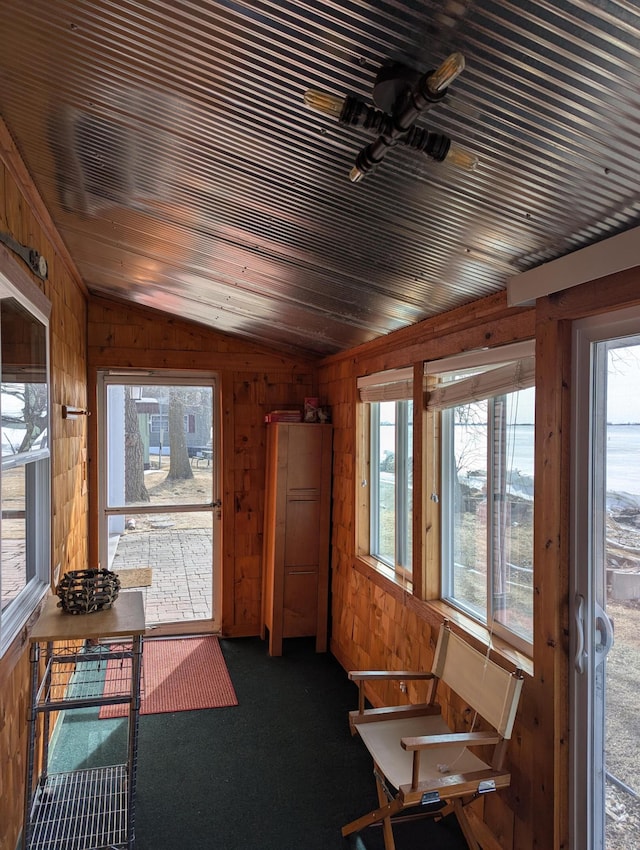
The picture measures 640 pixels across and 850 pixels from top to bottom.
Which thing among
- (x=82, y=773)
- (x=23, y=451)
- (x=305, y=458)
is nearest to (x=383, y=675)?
(x=82, y=773)

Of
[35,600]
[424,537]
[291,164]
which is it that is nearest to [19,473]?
[35,600]

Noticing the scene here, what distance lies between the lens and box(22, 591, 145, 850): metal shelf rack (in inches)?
88.0

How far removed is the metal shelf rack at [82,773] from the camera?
224 cm

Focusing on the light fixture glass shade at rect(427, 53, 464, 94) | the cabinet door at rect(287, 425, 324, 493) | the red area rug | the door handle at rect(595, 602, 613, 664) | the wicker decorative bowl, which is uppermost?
the light fixture glass shade at rect(427, 53, 464, 94)

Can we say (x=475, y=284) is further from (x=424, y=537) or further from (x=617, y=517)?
(x=424, y=537)

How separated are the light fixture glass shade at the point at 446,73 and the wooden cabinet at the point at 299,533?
344 cm

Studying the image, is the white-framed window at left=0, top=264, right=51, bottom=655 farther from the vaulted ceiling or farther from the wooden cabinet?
the wooden cabinet

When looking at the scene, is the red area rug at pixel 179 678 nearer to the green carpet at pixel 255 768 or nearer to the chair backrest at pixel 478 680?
the green carpet at pixel 255 768

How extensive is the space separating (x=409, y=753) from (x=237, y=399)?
9.89 ft

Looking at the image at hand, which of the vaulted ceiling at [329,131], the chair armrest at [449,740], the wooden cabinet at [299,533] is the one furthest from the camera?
the wooden cabinet at [299,533]

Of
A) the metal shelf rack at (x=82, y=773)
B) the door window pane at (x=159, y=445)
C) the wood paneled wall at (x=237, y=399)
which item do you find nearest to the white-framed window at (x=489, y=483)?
the metal shelf rack at (x=82, y=773)

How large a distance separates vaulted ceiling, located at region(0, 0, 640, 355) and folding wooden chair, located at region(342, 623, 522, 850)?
1485 mm

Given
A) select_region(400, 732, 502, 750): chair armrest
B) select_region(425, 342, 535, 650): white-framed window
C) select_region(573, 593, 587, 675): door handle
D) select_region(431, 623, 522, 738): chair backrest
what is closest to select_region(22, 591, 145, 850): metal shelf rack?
select_region(400, 732, 502, 750): chair armrest

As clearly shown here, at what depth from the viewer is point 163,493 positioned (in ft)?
15.3
